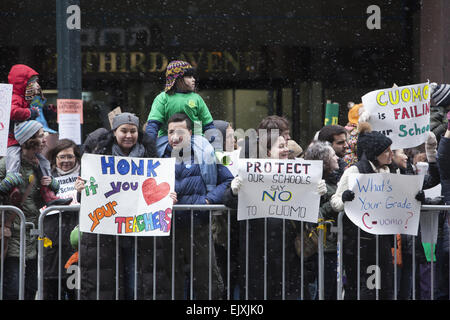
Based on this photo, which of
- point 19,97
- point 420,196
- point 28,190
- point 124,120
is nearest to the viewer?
point 420,196

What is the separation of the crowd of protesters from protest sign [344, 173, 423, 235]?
0.09m

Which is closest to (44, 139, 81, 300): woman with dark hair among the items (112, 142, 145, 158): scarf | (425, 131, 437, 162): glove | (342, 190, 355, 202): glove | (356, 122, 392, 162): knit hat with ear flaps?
(112, 142, 145, 158): scarf

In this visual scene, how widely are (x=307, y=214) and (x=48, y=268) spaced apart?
232 centimetres

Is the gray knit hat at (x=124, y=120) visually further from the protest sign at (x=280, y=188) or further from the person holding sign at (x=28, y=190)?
the protest sign at (x=280, y=188)

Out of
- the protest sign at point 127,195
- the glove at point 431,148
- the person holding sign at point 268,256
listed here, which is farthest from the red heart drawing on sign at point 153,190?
the glove at point 431,148

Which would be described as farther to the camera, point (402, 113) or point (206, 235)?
point (402, 113)

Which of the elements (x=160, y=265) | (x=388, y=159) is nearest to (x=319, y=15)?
(x=388, y=159)

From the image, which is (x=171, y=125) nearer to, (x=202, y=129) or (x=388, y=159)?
(x=202, y=129)

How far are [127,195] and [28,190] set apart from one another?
1.15 meters

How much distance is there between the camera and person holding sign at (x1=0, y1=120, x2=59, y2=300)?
22.3 feet

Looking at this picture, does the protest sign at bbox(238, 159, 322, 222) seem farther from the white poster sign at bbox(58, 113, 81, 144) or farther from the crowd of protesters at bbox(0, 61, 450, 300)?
the white poster sign at bbox(58, 113, 81, 144)

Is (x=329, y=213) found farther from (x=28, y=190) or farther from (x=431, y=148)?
(x=28, y=190)

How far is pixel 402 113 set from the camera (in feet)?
23.6

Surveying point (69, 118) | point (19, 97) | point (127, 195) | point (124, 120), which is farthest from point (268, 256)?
point (69, 118)
